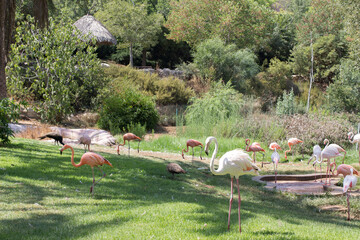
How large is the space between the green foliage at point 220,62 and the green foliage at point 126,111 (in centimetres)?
650

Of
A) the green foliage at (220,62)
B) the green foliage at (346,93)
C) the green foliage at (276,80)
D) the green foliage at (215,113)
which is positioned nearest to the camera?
the green foliage at (215,113)

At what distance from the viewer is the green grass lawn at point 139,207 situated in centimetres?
445

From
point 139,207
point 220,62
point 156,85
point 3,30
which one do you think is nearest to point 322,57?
point 220,62

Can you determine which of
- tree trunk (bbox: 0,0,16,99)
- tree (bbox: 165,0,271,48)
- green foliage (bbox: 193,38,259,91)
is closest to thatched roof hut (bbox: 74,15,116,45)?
tree (bbox: 165,0,271,48)

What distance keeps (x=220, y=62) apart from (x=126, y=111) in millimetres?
8642

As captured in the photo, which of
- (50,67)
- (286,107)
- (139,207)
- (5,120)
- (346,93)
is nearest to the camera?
(139,207)

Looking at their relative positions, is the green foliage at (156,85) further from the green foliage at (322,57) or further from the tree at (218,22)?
the green foliage at (322,57)

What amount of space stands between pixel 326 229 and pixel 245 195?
255cm

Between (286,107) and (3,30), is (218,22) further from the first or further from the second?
(3,30)

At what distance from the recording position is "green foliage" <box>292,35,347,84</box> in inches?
1119

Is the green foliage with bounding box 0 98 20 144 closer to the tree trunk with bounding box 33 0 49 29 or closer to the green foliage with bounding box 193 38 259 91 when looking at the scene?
the tree trunk with bounding box 33 0 49 29

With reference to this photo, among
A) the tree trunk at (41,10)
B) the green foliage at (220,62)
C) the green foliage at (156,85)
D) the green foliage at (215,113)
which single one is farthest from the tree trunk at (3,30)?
the green foliage at (220,62)

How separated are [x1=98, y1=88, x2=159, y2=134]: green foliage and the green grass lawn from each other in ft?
25.0

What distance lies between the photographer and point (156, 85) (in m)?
20.8
